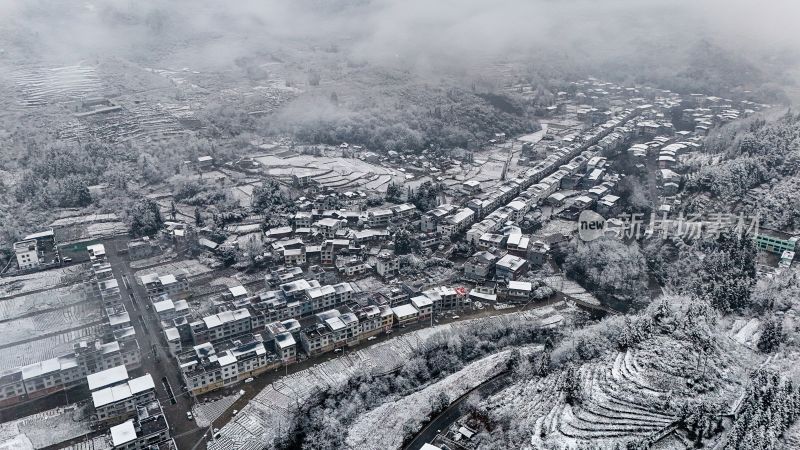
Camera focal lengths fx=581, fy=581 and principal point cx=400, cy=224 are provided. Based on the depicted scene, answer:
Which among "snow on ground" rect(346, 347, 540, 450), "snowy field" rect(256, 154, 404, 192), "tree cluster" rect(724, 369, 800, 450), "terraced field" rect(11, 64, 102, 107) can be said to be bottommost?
"snow on ground" rect(346, 347, 540, 450)

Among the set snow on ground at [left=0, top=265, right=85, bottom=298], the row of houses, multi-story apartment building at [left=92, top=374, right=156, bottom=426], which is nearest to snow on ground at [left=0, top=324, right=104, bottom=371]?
the row of houses

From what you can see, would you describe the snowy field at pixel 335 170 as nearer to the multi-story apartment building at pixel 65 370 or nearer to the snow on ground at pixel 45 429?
the multi-story apartment building at pixel 65 370

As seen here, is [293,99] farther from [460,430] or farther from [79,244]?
[460,430]

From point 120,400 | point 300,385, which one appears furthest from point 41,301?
point 300,385

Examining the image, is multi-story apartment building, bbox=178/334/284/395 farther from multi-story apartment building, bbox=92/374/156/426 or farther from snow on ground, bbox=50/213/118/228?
snow on ground, bbox=50/213/118/228

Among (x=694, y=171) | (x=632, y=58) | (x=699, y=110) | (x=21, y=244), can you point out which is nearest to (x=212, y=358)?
(x=21, y=244)

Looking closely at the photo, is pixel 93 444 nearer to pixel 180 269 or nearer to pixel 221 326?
pixel 221 326
